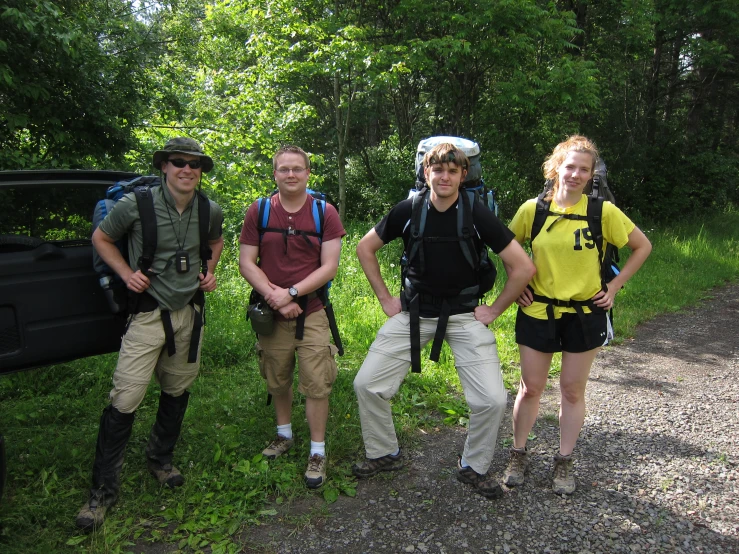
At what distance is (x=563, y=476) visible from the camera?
132 inches

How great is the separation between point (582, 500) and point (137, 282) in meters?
2.77

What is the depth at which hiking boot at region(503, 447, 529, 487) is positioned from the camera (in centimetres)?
339

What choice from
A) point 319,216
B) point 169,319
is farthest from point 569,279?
point 169,319

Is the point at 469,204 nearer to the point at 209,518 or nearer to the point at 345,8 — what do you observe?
the point at 209,518

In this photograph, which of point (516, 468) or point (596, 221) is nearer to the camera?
point (596, 221)

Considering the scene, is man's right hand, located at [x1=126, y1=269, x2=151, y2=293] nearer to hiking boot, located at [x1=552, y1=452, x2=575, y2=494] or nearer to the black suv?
the black suv

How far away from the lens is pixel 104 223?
2906mm

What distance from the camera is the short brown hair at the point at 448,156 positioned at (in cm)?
304

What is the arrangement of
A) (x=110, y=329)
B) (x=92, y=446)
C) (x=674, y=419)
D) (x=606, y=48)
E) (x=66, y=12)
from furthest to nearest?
(x=606, y=48)
(x=66, y=12)
(x=674, y=419)
(x=92, y=446)
(x=110, y=329)

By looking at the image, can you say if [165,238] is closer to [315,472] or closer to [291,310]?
[291,310]


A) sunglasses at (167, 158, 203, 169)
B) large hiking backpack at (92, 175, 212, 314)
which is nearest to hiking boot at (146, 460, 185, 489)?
large hiking backpack at (92, 175, 212, 314)

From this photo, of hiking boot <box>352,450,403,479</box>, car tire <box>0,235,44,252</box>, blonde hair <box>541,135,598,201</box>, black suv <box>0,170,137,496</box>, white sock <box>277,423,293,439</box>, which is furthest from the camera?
white sock <box>277,423,293,439</box>

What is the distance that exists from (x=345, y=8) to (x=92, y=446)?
973cm

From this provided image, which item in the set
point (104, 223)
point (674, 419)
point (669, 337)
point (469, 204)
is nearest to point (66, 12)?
point (104, 223)
